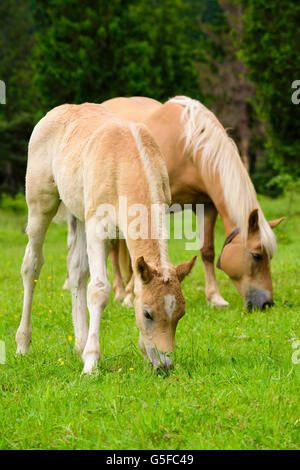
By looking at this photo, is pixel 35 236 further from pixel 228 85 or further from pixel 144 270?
pixel 228 85

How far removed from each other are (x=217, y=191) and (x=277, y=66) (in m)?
9.23

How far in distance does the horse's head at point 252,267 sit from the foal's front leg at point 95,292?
234cm

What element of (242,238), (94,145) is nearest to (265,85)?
(242,238)

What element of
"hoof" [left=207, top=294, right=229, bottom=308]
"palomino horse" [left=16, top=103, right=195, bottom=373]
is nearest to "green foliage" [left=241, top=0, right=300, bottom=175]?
"hoof" [left=207, top=294, right=229, bottom=308]

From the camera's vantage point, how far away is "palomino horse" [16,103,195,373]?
387 cm

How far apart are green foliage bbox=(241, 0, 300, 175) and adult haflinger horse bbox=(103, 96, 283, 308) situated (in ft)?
26.2

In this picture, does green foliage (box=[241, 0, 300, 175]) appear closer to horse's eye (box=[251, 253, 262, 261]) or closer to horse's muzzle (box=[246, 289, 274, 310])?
horse's eye (box=[251, 253, 262, 261])

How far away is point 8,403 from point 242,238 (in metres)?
3.49

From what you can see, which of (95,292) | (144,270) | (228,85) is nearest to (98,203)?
(95,292)

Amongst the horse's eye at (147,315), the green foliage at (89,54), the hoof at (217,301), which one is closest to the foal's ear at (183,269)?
the horse's eye at (147,315)

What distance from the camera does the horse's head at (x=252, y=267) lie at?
635 centimetres

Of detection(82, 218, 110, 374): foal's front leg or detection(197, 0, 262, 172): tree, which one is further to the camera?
detection(197, 0, 262, 172): tree

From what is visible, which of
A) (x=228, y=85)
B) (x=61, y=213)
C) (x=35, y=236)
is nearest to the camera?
(x=35, y=236)

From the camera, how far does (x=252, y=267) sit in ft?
21.0
